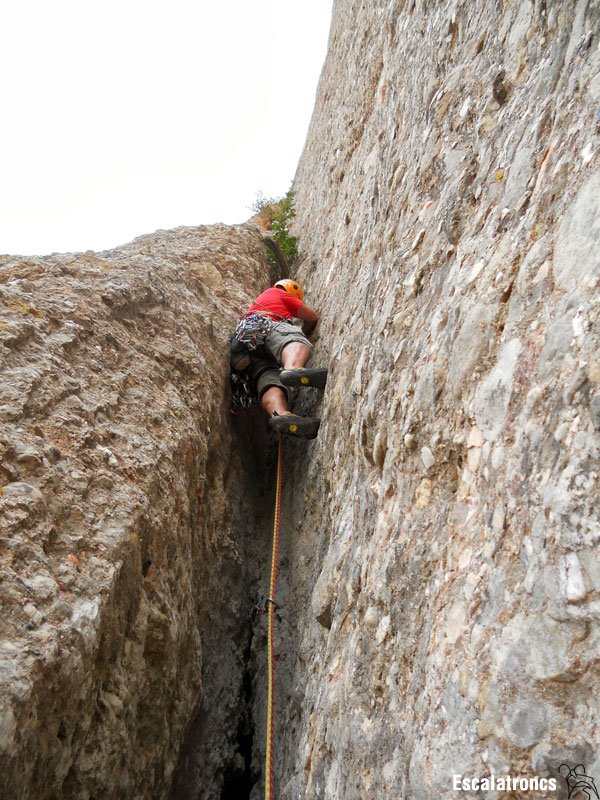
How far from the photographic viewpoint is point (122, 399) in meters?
3.83

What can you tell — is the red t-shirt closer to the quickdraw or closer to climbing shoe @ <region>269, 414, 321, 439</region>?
the quickdraw

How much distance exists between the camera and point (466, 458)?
2072 millimetres

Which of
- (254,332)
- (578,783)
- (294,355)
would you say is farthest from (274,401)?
(578,783)

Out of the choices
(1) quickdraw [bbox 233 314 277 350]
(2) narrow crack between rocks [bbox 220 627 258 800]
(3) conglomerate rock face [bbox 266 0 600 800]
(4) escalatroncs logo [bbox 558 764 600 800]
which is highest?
(1) quickdraw [bbox 233 314 277 350]

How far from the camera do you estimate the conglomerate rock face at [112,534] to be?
2.43 metres

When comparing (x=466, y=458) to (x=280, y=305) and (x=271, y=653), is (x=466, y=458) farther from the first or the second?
(x=280, y=305)

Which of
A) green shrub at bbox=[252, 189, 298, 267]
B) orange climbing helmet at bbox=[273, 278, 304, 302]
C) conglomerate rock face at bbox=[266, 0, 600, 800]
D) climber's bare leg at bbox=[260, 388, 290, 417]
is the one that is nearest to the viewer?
conglomerate rock face at bbox=[266, 0, 600, 800]

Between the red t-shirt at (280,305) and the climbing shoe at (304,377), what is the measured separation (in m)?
1.33

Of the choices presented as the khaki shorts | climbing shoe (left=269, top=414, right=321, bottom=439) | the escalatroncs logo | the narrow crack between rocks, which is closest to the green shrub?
the khaki shorts

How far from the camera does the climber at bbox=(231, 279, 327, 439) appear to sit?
15.1ft

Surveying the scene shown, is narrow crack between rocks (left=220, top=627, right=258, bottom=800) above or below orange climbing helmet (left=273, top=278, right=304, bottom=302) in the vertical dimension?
Answer: below

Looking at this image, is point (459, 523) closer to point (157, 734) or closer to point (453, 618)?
point (453, 618)

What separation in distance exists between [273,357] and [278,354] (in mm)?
150

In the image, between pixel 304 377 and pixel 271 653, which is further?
pixel 304 377
